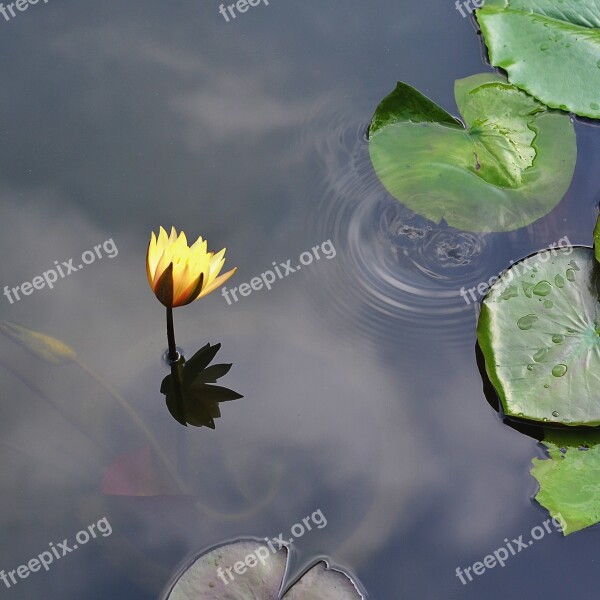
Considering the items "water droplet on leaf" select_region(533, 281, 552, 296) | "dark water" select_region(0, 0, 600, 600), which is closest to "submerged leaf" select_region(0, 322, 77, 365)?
"dark water" select_region(0, 0, 600, 600)

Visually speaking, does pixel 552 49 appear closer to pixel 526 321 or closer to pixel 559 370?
pixel 526 321

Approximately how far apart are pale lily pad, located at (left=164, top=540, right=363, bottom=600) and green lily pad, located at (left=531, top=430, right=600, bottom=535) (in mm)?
638

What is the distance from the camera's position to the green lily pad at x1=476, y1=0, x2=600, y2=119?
9.64ft

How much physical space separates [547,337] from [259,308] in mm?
921

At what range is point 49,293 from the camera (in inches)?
103

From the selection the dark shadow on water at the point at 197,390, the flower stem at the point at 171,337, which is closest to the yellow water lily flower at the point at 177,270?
the flower stem at the point at 171,337

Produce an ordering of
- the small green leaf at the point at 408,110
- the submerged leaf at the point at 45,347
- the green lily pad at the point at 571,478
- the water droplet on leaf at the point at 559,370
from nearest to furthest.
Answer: the green lily pad at the point at 571,478
the water droplet on leaf at the point at 559,370
the submerged leaf at the point at 45,347
the small green leaf at the point at 408,110

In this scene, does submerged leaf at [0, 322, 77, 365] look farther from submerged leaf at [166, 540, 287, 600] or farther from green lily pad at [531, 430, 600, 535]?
green lily pad at [531, 430, 600, 535]

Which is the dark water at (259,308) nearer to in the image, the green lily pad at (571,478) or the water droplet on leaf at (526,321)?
the green lily pad at (571,478)

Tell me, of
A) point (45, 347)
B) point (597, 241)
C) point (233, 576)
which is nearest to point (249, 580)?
point (233, 576)

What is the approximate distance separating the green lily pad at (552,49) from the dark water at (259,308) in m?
0.15

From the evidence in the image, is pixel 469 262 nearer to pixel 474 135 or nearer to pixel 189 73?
pixel 474 135

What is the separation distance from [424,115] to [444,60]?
41 cm

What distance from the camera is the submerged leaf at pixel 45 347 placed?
2506 mm
